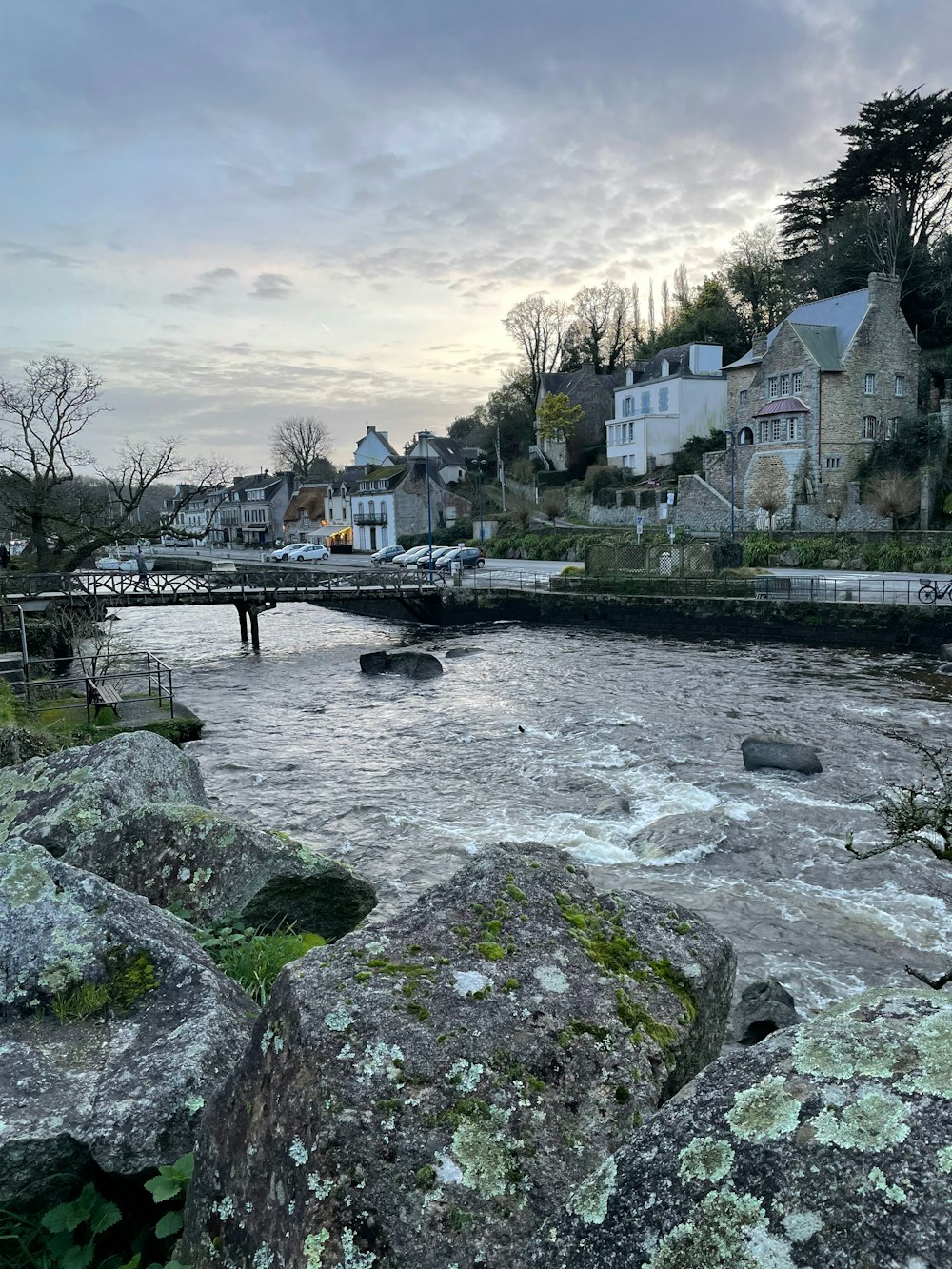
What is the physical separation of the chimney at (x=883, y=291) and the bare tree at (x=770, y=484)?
1178cm

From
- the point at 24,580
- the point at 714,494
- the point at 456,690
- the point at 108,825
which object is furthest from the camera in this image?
the point at 714,494

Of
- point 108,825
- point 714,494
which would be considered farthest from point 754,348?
point 108,825

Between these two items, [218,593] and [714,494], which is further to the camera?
[714,494]

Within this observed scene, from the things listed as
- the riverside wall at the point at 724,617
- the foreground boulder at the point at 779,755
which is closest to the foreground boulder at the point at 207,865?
the foreground boulder at the point at 779,755

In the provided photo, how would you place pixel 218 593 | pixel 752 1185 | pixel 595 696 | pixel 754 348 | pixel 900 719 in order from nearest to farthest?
pixel 752 1185 < pixel 900 719 < pixel 595 696 < pixel 218 593 < pixel 754 348

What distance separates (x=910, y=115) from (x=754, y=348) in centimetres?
1913

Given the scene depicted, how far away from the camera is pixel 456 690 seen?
27906 millimetres

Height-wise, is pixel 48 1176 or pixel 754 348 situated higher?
pixel 754 348

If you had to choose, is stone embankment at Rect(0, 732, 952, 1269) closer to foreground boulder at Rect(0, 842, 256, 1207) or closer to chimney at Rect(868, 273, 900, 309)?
foreground boulder at Rect(0, 842, 256, 1207)

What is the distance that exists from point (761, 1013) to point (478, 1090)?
691 cm

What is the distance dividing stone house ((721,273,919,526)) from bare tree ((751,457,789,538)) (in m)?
0.06

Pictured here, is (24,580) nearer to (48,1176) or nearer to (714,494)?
(48,1176)

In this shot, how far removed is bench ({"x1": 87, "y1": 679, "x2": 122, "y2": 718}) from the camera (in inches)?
733

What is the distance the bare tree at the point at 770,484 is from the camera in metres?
54.6
